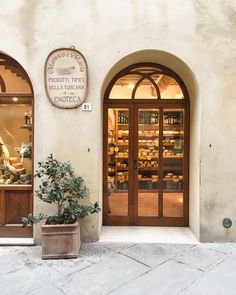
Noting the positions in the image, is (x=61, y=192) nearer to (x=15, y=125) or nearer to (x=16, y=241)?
(x=16, y=241)

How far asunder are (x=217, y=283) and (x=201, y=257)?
624mm

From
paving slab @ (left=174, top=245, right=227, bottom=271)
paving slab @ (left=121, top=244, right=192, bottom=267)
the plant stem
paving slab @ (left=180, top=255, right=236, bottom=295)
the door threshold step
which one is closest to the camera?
paving slab @ (left=180, top=255, right=236, bottom=295)

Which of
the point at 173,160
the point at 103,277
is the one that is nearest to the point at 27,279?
the point at 103,277

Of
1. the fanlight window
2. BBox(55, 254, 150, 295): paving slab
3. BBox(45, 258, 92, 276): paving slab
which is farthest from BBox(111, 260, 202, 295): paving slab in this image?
the fanlight window

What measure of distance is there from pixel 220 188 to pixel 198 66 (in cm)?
198

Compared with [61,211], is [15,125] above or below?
above

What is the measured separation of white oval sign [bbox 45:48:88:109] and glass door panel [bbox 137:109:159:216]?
1.33 m

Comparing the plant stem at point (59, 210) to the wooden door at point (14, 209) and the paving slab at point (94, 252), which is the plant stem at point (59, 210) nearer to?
the paving slab at point (94, 252)

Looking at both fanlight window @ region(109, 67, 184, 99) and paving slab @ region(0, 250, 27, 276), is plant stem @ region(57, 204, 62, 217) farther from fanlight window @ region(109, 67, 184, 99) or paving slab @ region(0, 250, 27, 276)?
fanlight window @ region(109, 67, 184, 99)

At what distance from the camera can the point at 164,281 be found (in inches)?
116

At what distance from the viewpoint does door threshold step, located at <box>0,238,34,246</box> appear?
13.0 ft

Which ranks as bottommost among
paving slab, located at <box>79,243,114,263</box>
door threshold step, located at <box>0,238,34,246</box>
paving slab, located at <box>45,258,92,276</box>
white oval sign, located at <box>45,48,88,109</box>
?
paving slab, located at <box>45,258,92,276</box>

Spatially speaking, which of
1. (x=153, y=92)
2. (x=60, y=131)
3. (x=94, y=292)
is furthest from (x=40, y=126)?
(x=94, y=292)

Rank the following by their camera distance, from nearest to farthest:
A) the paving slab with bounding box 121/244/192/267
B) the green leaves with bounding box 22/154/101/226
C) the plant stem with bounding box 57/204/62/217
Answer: the paving slab with bounding box 121/244/192/267 → the green leaves with bounding box 22/154/101/226 → the plant stem with bounding box 57/204/62/217
